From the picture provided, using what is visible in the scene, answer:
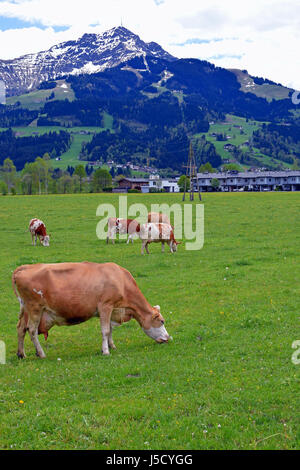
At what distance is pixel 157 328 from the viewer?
12.1 metres

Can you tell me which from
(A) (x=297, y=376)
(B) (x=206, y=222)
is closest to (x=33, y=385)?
(A) (x=297, y=376)

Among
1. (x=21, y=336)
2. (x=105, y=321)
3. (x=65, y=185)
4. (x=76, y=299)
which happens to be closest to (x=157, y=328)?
(x=105, y=321)

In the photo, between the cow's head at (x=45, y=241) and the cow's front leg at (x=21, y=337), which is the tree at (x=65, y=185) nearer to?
the cow's head at (x=45, y=241)

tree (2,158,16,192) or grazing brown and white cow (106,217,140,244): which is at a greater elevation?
tree (2,158,16,192)

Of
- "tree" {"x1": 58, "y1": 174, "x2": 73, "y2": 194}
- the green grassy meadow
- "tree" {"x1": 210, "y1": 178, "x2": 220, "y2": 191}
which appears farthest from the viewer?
"tree" {"x1": 210, "y1": 178, "x2": 220, "y2": 191}

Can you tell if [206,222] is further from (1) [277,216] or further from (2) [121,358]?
(2) [121,358]

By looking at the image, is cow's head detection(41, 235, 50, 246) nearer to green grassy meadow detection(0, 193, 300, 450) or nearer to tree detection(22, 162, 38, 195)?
green grassy meadow detection(0, 193, 300, 450)

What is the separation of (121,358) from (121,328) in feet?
9.74

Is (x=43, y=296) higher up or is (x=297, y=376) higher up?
(x=43, y=296)

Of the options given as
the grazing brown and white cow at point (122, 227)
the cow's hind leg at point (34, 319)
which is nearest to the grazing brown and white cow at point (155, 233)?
the grazing brown and white cow at point (122, 227)

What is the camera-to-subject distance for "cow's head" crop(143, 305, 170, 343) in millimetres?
12031

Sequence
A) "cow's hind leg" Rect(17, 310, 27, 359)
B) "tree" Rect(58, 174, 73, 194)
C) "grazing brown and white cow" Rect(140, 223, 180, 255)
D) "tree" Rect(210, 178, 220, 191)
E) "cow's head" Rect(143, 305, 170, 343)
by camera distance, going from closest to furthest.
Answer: "cow's hind leg" Rect(17, 310, 27, 359), "cow's head" Rect(143, 305, 170, 343), "grazing brown and white cow" Rect(140, 223, 180, 255), "tree" Rect(58, 174, 73, 194), "tree" Rect(210, 178, 220, 191)

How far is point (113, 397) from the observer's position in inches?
352

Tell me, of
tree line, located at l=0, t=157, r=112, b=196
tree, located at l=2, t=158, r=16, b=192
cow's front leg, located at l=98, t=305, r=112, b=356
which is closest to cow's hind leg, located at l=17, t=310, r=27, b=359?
cow's front leg, located at l=98, t=305, r=112, b=356
